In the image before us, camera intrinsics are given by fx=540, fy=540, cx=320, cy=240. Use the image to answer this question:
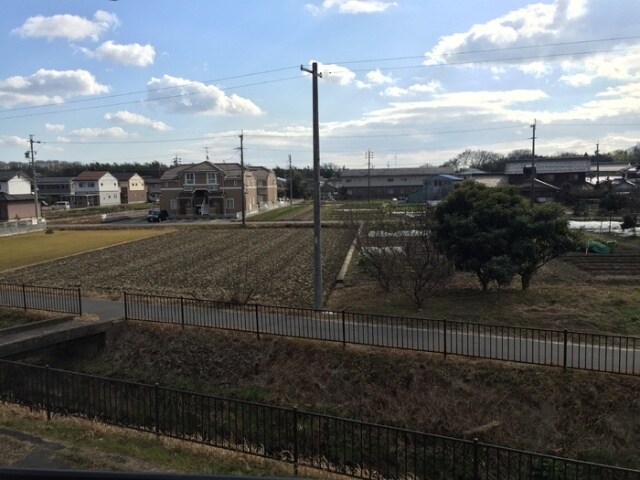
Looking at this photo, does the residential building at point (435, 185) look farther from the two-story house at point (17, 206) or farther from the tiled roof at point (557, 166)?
the two-story house at point (17, 206)

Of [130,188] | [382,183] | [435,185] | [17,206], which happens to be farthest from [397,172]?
[17,206]

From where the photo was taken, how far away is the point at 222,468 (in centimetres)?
688

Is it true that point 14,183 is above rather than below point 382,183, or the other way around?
above

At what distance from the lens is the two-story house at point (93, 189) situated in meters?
94.4

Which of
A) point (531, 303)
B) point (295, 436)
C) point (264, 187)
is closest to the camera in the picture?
point (295, 436)

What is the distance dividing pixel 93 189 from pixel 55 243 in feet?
196

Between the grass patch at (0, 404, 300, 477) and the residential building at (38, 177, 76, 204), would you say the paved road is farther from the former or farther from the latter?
the residential building at (38, 177, 76, 204)

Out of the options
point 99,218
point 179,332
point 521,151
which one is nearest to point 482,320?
point 179,332

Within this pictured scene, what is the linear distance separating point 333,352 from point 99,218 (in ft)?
186

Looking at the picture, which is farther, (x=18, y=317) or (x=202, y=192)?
(x=202, y=192)

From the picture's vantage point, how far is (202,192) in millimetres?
65375

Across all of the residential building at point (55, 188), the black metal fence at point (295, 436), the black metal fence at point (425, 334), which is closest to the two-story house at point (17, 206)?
the residential building at point (55, 188)

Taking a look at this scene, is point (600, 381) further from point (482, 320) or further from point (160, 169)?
point (160, 169)

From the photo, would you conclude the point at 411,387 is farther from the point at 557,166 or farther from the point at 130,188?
the point at 130,188
